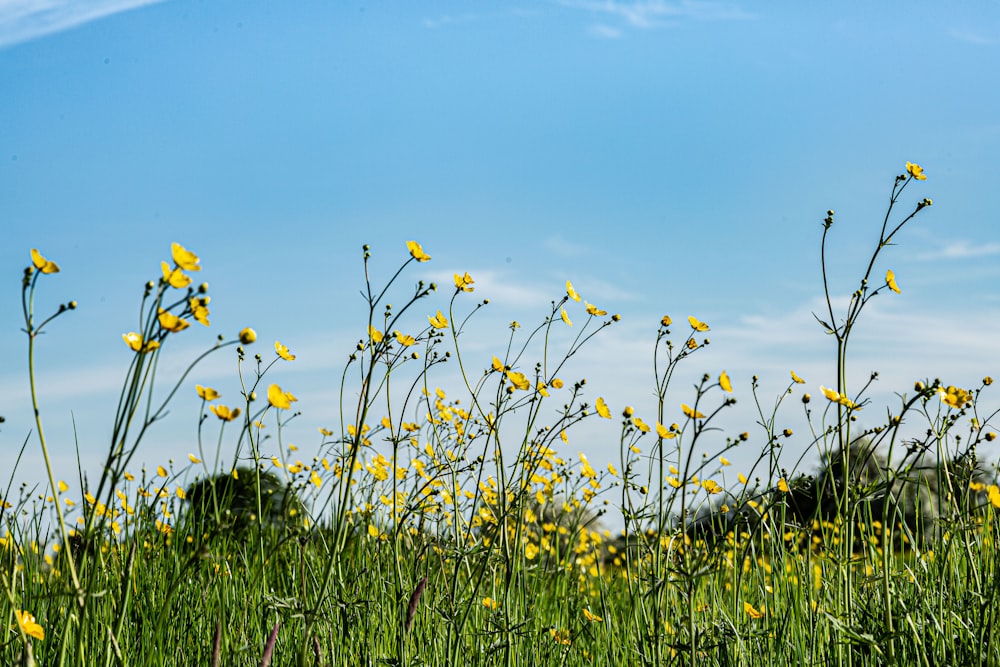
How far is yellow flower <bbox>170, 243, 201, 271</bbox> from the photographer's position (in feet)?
5.66

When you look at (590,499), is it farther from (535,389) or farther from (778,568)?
(535,389)

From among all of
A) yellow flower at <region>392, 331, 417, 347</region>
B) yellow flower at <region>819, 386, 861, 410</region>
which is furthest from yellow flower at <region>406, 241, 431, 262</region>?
yellow flower at <region>819, 386, 861, 410</region>

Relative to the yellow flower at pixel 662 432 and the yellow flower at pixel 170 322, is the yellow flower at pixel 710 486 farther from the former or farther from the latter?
the yellow flower at pixel 170 322

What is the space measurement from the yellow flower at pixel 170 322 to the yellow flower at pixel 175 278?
6 centimetres

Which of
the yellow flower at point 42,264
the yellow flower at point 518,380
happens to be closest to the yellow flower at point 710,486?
the yellow flower at point 518,380

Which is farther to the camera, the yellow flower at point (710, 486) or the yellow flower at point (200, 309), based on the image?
the yellow flower at point (710, 486)

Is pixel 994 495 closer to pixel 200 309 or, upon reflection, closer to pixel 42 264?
pixel 200 309

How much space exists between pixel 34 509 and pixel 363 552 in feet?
5.77

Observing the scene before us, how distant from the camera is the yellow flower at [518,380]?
276 centimetres

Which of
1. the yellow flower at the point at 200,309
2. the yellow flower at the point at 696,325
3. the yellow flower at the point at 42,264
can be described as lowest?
the yellow flower at the point at 200,309

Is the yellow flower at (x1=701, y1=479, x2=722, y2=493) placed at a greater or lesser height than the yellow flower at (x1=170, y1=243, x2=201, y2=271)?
lesser

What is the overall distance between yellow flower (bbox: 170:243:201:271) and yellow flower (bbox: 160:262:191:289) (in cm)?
2

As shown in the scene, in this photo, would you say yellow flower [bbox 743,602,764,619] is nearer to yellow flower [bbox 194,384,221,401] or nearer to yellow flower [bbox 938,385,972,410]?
yellow flower [bbox 938,385,972,410]

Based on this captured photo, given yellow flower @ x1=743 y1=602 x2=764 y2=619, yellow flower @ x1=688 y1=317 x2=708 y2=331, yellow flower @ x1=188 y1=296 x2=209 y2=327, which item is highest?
yellow flower @ x1=688 y1=317 x2=708 y2=331
